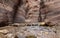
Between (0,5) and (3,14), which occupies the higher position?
(0,5)

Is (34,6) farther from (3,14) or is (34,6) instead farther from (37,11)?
(3,14)

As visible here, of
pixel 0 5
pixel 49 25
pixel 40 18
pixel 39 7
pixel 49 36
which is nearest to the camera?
pixel 49 36

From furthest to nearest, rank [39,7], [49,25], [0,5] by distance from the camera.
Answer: [39,7] → [49,25] → [0,5]

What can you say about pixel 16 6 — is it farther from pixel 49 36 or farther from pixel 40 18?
pixel 49 36

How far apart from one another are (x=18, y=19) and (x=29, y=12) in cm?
109

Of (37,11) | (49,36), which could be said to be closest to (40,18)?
(37,11)

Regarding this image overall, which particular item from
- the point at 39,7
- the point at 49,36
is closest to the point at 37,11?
the point at 39,7

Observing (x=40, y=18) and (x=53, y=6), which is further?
(x=40, y=18)

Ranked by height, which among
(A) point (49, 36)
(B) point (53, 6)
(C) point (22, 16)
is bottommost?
(A) point (49, 36)

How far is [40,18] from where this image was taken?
874 centimetres

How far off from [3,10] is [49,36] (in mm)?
2857

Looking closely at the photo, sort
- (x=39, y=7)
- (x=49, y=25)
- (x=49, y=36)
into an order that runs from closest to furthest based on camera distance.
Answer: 1. (x=49, y=36)
2. (x=49, y=25)
3. (x=39, y=7)

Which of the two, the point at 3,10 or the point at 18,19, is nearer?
the point at 3,10

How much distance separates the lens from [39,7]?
9375mm
